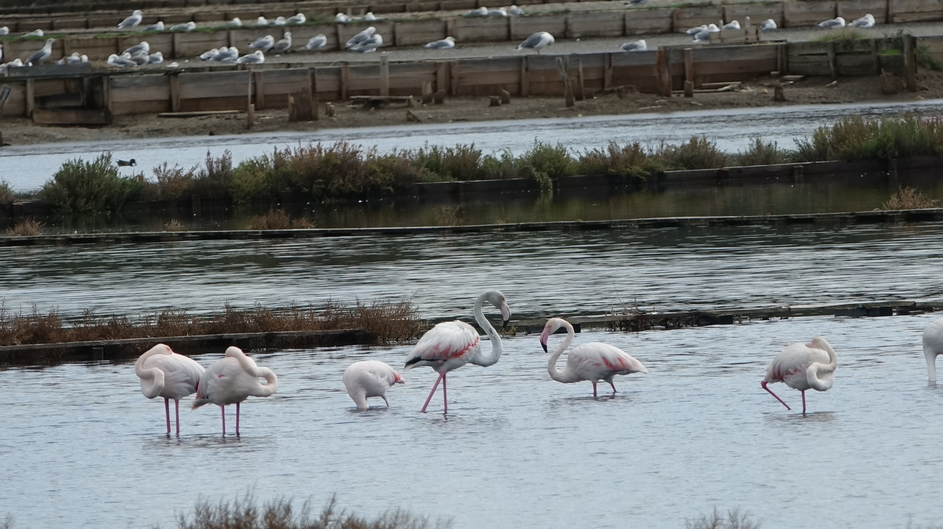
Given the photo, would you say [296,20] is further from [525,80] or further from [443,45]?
[525,80]

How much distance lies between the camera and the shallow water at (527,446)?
11.1 meters

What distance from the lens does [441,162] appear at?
3847 cm

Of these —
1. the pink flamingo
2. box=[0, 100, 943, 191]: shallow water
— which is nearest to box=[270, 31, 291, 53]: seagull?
box=[0, 100, 943, 191]: shallow water

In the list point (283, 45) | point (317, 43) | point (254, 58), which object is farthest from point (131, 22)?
point (254, 58)

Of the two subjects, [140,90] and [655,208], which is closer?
[655,208]

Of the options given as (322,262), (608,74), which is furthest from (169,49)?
(322,262)

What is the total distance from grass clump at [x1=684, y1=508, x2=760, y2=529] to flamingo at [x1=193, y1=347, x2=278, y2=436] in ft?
14.6

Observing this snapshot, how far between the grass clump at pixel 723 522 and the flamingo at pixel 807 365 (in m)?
2.91

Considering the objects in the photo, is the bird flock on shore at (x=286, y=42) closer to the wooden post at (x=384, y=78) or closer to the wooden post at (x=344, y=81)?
the wooden post at (x=344, y=81)

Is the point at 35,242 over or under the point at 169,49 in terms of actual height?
under

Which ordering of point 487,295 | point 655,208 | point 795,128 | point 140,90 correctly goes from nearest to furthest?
1. point 487,295
2. point 655,208
3. point 795,128
4. point 140,90

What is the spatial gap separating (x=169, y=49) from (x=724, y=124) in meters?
31.4

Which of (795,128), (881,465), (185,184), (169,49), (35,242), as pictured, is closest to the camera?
(881,465)

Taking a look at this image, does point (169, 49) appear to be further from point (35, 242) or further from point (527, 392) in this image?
point (527, 392)
